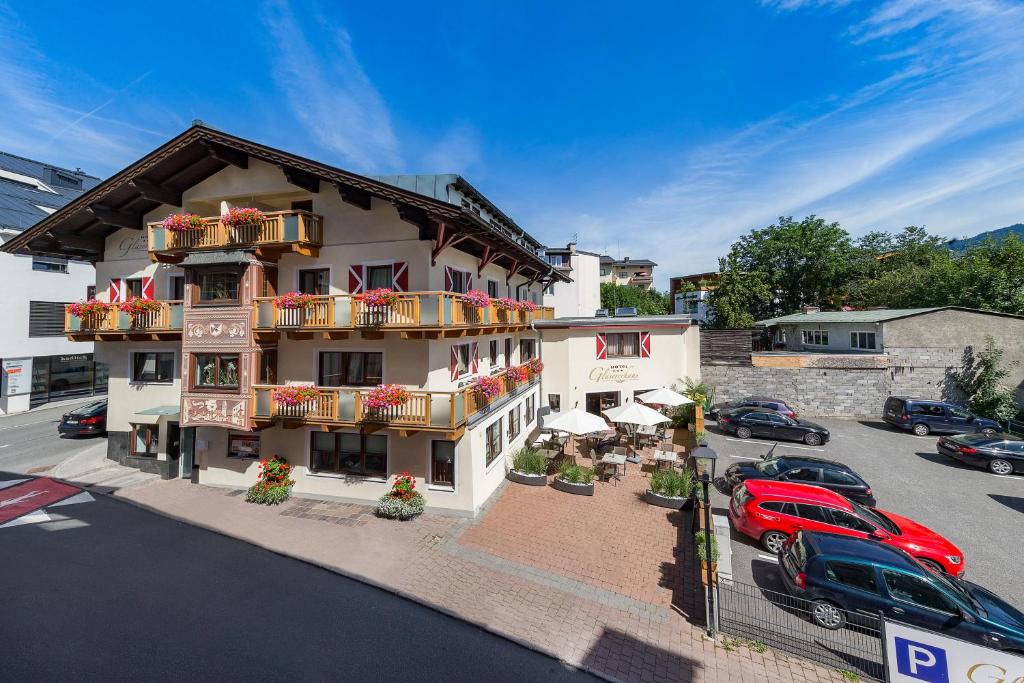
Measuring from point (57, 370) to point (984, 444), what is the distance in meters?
50.3

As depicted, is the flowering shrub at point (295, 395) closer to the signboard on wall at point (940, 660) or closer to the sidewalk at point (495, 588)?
the sidewalk at point (495, 588)

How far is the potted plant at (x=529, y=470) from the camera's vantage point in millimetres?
15594

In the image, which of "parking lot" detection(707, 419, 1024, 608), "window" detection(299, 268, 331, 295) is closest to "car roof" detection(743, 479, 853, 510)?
"parking lot" detection(707, 419, 1024, 608)

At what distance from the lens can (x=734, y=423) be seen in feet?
71.3

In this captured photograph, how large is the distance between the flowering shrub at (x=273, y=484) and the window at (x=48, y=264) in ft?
79.8

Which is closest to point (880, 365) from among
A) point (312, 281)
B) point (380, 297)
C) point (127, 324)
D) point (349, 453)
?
point (380, 297)

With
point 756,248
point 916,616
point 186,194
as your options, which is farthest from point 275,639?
point 756,248

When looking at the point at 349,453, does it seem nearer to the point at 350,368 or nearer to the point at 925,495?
the point at 350,368

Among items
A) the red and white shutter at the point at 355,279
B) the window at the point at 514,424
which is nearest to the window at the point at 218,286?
the red and white shutter at the point at 355,279

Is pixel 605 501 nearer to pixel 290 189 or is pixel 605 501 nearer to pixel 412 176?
pixel 290 189

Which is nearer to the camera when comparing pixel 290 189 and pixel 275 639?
pixel 275 639

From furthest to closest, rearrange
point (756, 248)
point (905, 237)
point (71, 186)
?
point (905, 237) → point (756, 248) → point (71, 186)

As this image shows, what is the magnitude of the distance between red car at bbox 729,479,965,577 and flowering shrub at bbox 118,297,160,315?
19640 mm

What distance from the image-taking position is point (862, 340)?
1169 inches
